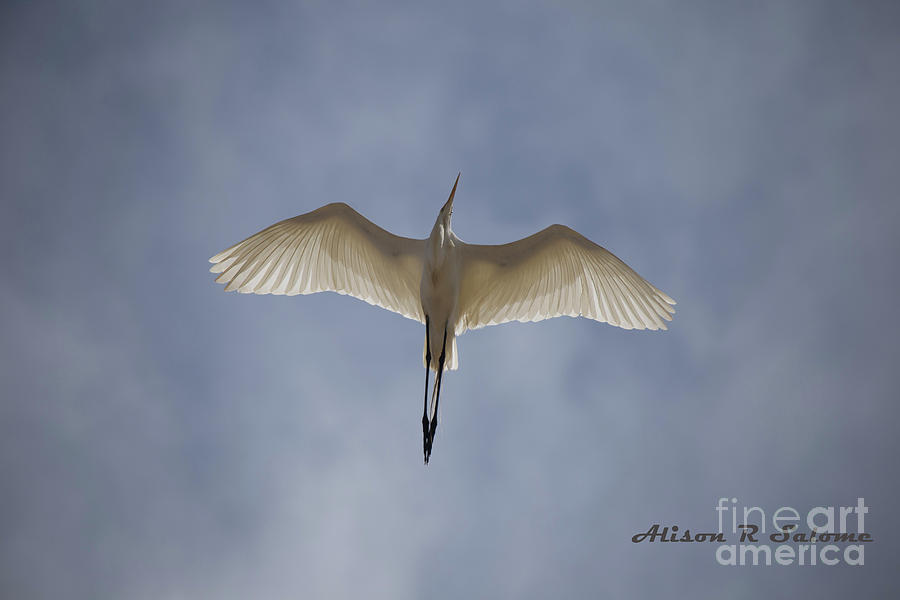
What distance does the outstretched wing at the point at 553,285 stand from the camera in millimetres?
6172

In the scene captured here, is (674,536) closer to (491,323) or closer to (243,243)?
(491,323)

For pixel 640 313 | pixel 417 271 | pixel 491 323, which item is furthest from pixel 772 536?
pixel 417 271

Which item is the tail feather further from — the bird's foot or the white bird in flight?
the bird's foot

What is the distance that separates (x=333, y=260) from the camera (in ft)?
21.1

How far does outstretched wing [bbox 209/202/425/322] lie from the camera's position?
6.09m

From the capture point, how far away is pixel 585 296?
635 centimetres

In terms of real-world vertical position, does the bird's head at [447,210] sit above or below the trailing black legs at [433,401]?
above

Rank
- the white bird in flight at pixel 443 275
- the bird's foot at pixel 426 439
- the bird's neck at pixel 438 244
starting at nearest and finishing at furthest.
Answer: the bird's foot at pixel 426 439 → the bird's neck at pixel 438 244 → the white bird in flight at pixel 443 275

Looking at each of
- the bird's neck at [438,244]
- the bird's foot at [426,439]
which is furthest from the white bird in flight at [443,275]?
the bird's foot at [426,439]

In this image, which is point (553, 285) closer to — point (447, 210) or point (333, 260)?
point (447, 210)

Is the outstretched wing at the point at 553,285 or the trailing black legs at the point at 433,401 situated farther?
the outstretched wing at the point at 553,285

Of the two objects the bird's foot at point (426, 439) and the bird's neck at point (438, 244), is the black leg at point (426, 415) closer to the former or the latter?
the bird's foot at point (426, 439)

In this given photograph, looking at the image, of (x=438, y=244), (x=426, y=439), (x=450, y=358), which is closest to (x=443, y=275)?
(x=438, y=244)

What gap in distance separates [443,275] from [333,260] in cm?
117
